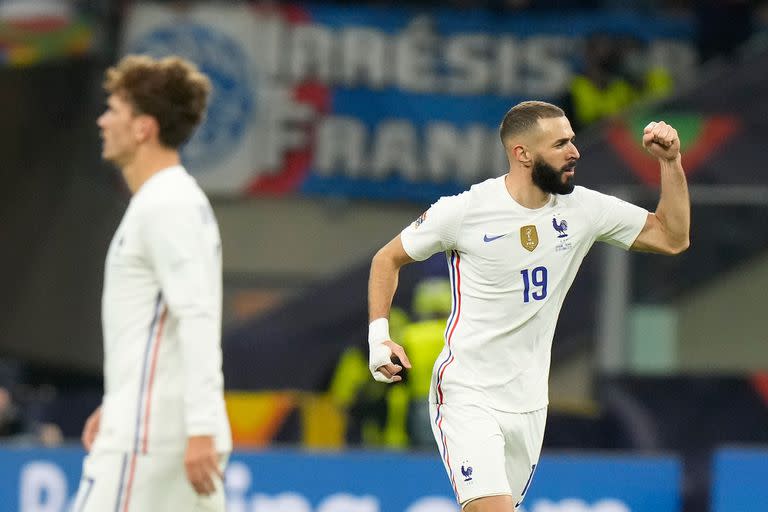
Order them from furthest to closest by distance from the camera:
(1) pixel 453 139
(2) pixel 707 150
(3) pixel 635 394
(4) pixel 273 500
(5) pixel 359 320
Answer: (1) pixel 453 139, (5) pixel 359 320, (2) pixel 707 150, (3) pixel 635 394, (4) pixel 273 500

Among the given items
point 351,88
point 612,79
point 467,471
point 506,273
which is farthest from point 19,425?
point 506,273

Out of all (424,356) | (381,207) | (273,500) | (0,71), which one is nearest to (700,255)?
(424,356)

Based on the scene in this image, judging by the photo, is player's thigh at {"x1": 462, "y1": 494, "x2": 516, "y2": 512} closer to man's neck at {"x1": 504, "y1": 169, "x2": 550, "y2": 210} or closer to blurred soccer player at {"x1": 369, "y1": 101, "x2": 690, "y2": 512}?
blurred soccer player at {"x1": 369, "y1": 101, "x2": 690, "y2": 512}

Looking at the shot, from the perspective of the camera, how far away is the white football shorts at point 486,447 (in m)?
5.60

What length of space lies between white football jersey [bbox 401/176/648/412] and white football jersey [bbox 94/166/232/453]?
126 cm

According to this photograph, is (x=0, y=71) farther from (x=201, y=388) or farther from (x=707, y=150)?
(x=201, y=388)

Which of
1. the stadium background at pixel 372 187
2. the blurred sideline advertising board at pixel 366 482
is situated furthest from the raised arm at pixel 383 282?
the stadium background at pixel 372 187

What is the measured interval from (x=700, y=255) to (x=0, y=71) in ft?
25.2

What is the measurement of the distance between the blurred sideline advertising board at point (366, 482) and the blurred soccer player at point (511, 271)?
2.79 meters

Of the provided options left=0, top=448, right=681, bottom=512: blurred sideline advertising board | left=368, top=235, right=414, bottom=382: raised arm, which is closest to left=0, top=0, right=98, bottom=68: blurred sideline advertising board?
left=0, top=448, right=681, bottom=512: blurred sideline advertising board

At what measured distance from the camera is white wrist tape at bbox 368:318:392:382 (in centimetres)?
550

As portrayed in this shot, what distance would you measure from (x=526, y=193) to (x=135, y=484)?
72.9 inches

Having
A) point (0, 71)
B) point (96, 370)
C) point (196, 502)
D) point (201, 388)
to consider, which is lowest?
point (96, 370)

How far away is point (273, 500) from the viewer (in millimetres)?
8664
